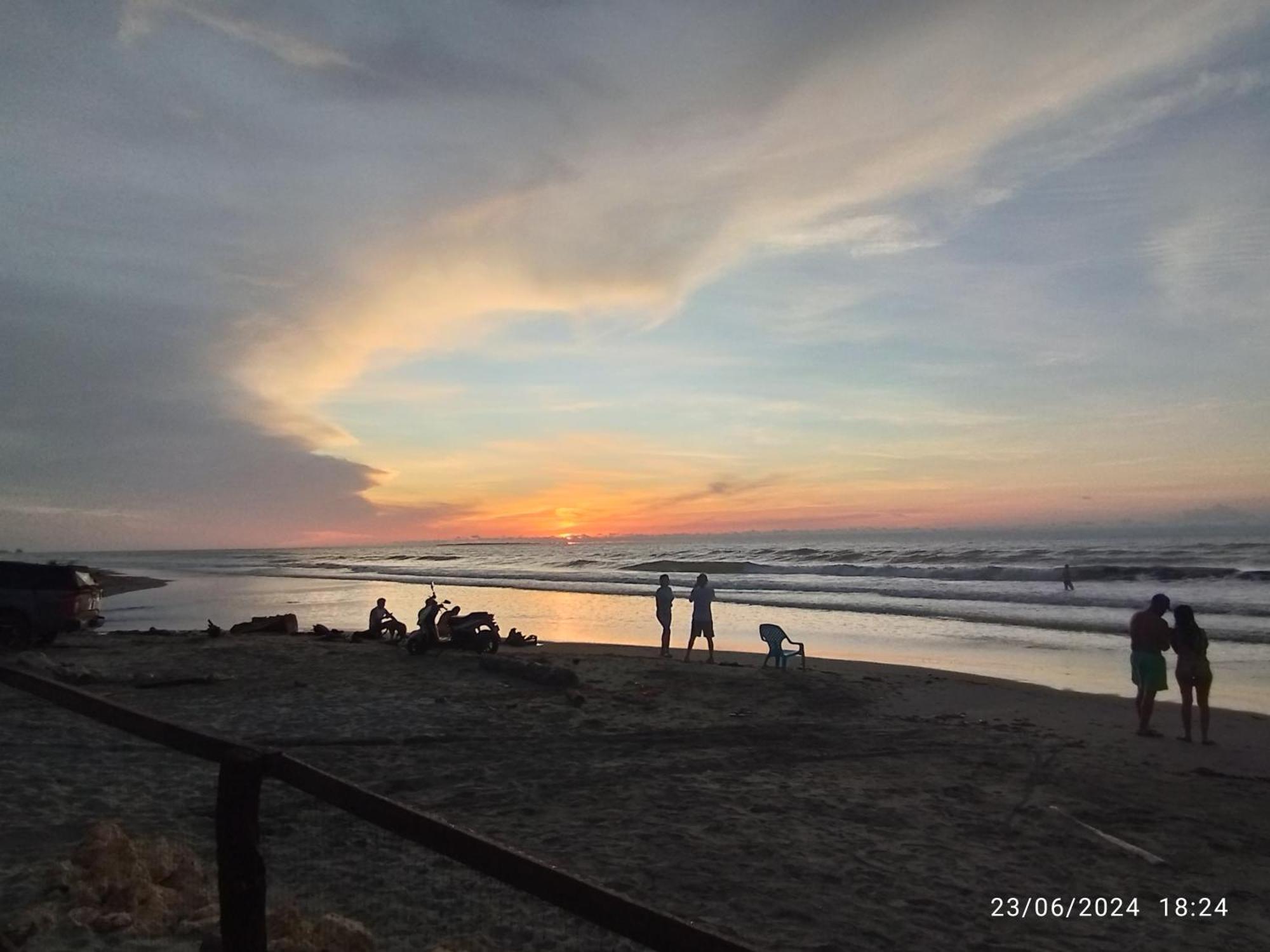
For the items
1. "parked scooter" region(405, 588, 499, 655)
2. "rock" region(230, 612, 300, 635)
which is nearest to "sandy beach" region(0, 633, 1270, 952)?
"parked scooter" region(405, 588, 499, 655)

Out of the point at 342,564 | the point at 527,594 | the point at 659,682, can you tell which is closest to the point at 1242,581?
the point at 527,594

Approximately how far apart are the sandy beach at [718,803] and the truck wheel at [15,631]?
16.3ft

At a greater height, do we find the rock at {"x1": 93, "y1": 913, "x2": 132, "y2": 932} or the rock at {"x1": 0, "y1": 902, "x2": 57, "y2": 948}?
the rock at {"x1": 0, "y1": 902, "x2": 57, "y2": 948}

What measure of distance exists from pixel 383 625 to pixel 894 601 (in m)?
23.7

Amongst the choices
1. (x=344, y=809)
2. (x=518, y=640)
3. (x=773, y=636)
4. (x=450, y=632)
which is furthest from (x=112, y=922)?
(x=518, y=640)

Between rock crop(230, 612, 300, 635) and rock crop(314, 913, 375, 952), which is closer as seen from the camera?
rock crop(314, 913, 375, 952)

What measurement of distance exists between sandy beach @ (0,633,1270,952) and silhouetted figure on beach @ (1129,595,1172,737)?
0.59 metres

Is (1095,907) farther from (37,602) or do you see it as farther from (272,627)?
(272,627)

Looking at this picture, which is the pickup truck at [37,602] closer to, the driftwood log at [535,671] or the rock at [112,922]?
the driftwood log at [535,671]

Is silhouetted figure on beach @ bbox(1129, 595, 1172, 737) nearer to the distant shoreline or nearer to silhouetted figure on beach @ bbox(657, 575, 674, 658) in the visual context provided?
silhouetted figure on beach @ bbox(657, 575, 674, 658)

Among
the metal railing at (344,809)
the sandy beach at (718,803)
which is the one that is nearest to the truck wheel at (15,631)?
the sandy beach at (718,803)

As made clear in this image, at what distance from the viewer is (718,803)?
8.05 m

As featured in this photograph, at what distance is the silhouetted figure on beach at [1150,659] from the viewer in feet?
39.2

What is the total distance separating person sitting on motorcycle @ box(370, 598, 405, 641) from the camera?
21.1 m
